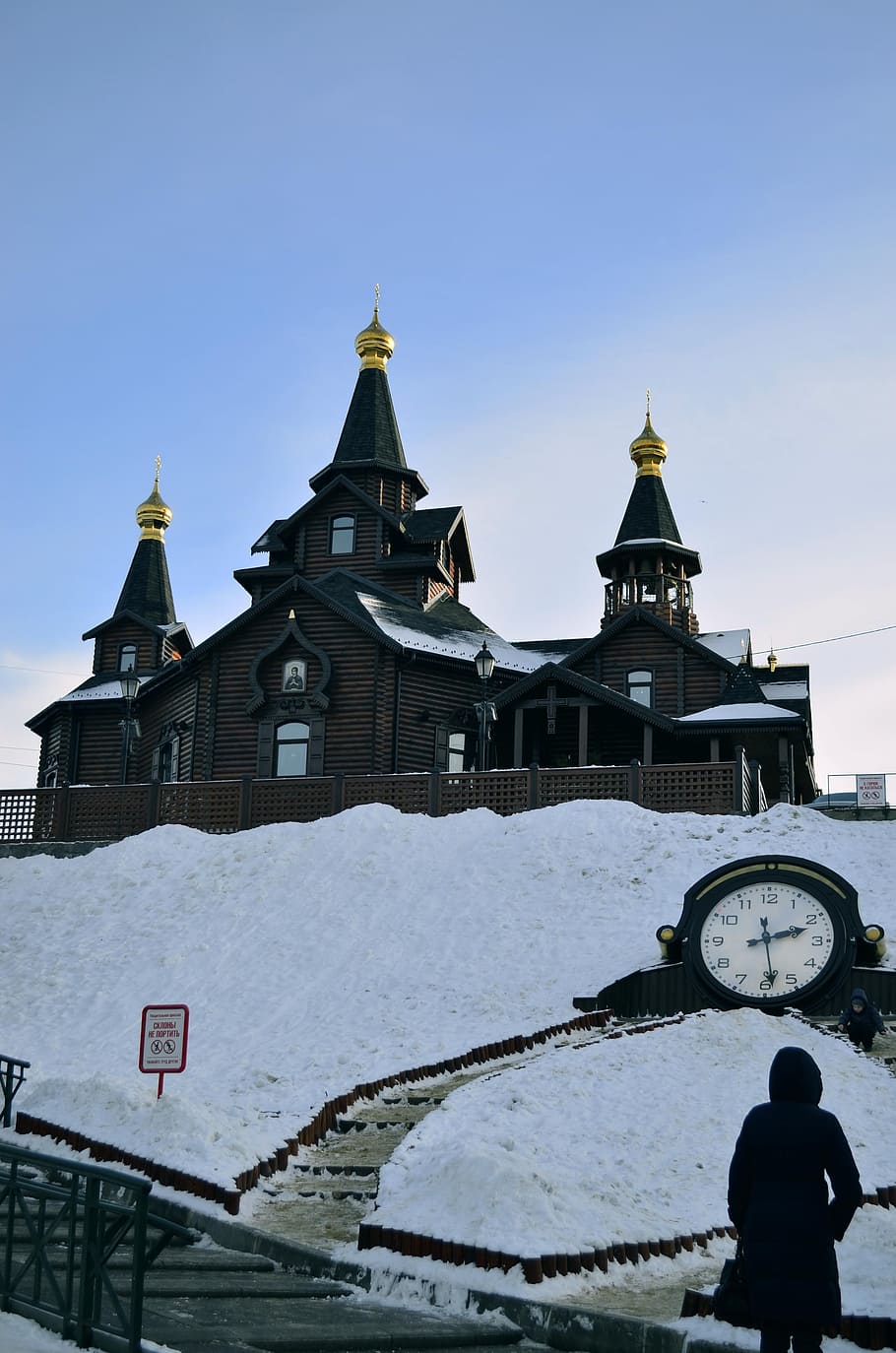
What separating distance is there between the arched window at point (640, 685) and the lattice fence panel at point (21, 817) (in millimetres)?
14271

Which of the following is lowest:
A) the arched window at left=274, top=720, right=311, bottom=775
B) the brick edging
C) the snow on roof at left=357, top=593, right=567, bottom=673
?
the brick edging

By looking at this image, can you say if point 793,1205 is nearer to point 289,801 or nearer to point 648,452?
point 289,801

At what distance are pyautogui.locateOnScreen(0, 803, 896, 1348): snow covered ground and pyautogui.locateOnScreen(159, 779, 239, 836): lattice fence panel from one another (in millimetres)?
1427

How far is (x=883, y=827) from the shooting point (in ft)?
83.3

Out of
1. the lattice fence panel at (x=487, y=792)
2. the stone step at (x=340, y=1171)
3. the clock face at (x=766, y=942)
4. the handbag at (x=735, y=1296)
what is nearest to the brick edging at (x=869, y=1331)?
the handbag at (x=735, y=1296)

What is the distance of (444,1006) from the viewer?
64.7ft

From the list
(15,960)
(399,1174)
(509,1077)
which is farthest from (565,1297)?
(15,960)

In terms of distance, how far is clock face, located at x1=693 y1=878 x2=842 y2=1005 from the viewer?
700 inches

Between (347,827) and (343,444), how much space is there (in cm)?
1731

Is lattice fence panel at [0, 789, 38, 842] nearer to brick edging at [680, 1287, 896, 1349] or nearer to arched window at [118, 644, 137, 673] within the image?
arched window at [118, 644, 137, 673]

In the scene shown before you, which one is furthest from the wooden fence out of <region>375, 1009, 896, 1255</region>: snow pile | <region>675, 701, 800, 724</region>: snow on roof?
<region>375, 1009, 896, 1255</region>: snow pile

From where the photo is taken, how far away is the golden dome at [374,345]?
43.4 m

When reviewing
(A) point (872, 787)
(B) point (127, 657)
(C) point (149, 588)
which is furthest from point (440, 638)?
(C) point (149, 588)

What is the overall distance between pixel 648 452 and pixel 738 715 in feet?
44.0
